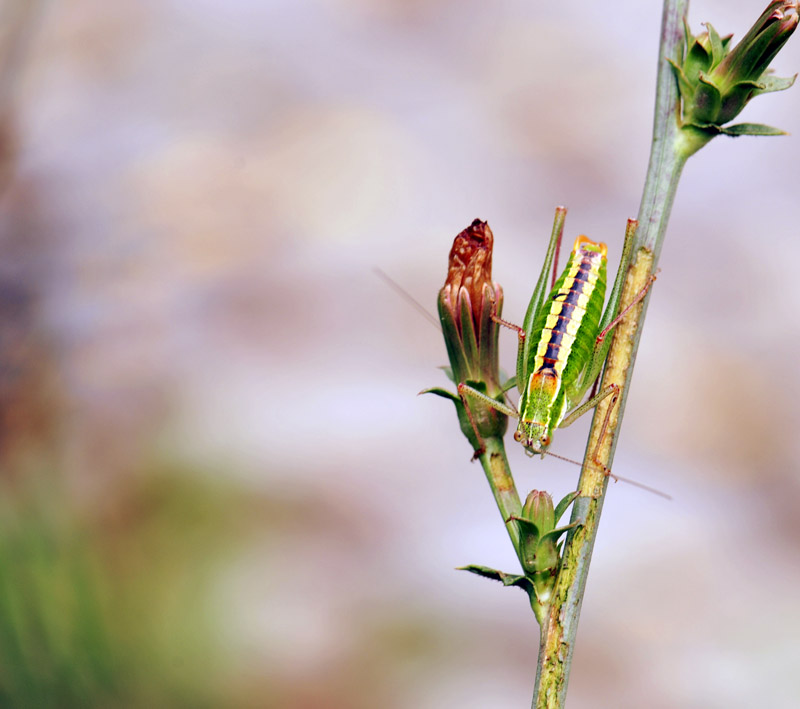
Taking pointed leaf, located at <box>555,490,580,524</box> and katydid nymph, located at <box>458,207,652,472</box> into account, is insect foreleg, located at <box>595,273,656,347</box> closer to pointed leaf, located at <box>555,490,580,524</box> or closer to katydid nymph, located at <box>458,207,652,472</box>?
katydid nymph, located at <box>458,207,652,472</box>

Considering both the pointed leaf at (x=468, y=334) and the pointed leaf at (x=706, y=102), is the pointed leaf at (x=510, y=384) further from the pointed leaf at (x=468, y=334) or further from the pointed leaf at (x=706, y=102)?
the pointed leaf at (x=706, y=102)

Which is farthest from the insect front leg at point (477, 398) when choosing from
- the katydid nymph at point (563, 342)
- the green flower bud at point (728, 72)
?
the green flower bud at point (728, 72)

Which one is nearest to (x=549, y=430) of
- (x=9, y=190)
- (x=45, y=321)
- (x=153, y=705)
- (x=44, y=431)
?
(x=153, y=705)

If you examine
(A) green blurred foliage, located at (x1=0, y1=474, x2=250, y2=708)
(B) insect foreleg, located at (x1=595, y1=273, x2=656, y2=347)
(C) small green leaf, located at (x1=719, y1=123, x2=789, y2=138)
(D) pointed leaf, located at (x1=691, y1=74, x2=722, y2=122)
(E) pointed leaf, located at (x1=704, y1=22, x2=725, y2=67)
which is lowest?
(A) green blurred foliage, located at (x1=0, y1=474, x2=250, y2=708)

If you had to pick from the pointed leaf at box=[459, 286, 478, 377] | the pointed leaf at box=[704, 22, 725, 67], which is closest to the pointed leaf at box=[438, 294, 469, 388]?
the pointed leaf at box=[459, 286, 478, 377]

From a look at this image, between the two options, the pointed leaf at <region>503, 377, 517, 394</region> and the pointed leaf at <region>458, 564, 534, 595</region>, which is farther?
the pointed leaf at <region>503, 377, 517, 394</region>

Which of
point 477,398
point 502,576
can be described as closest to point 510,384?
point 477,398

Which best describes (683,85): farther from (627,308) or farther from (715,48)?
(627,308)
